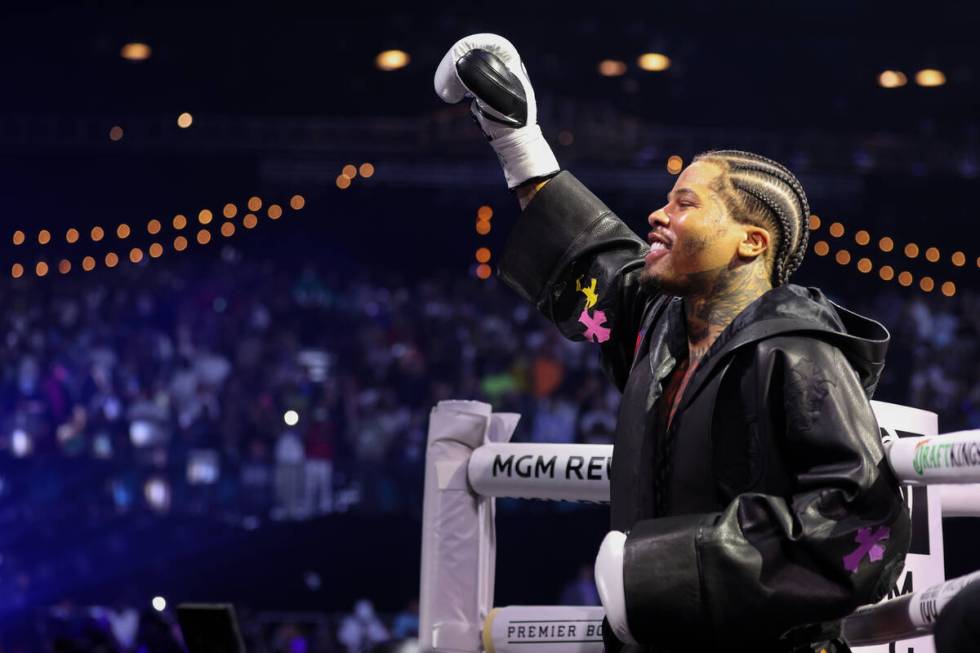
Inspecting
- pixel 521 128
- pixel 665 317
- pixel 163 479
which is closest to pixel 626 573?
pixel 665 317

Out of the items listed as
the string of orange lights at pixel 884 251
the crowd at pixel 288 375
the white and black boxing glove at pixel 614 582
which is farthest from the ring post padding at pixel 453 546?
the string of orange lights at pixel 884 251

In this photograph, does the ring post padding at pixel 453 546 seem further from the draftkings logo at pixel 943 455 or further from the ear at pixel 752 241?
the draftkings logo at pixel 943 455

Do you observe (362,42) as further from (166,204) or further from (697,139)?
(697,139)

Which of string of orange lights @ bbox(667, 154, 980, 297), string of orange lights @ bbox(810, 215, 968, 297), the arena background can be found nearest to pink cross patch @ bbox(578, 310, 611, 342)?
the arena background

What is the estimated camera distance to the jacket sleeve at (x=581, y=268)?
205 cm

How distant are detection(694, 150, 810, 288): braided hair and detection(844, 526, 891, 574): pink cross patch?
1.34 ft

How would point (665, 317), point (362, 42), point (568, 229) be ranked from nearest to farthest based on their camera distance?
point (665, 317) → point (568, 229) → point (362, 42)

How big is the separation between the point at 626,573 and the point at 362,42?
880cm

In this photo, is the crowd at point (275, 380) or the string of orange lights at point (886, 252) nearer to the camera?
the crowd at point (275, 380)

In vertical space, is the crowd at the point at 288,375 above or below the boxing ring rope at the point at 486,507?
→ above

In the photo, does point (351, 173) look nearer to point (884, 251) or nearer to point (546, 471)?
point (884, 251)

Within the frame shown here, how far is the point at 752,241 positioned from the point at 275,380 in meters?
6.99

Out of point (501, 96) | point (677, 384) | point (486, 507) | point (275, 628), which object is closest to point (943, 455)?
point (677, 384)

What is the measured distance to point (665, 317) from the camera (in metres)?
1.89
